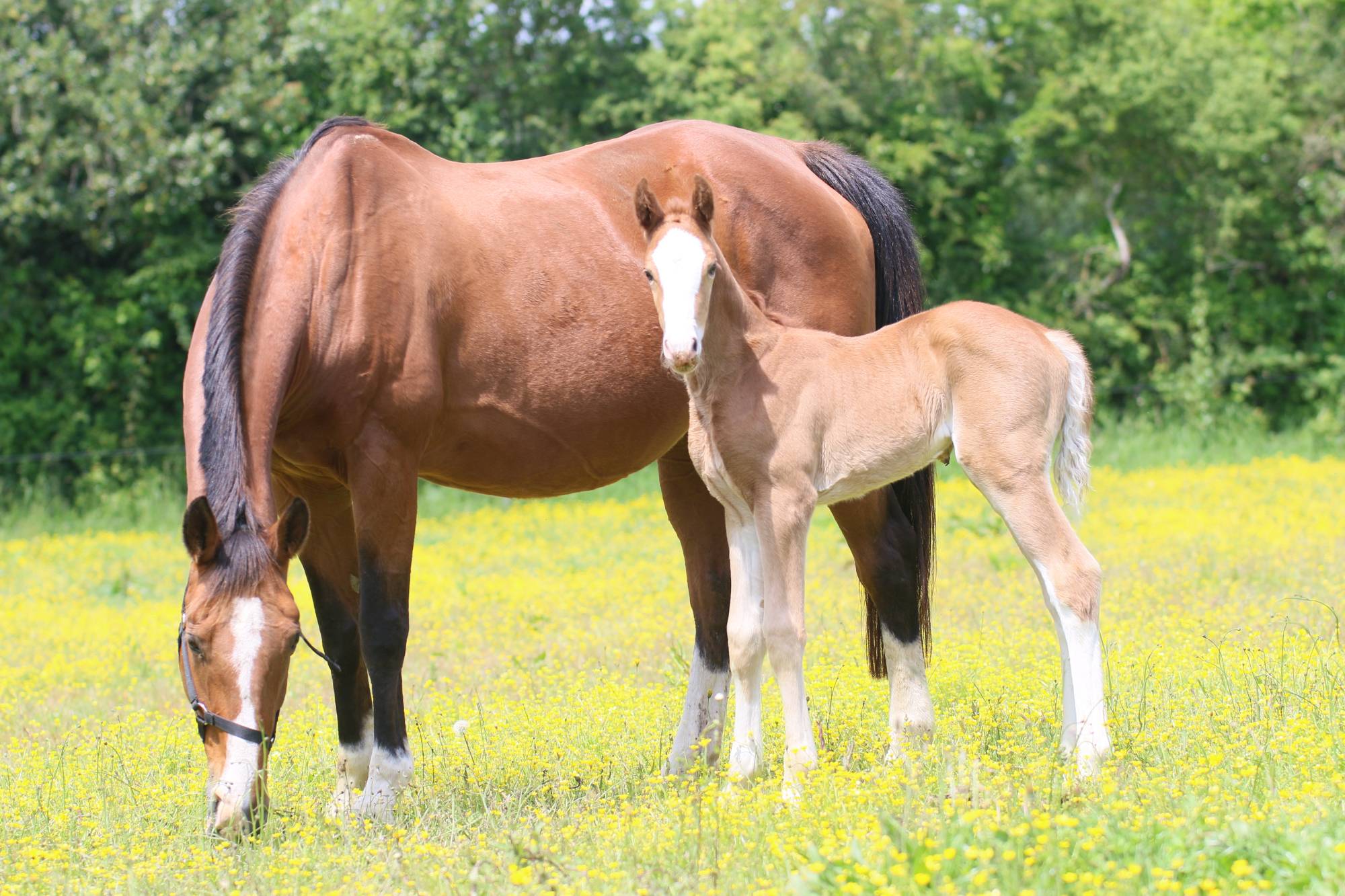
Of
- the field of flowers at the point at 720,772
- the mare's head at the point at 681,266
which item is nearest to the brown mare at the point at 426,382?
the field of flowers at the point at 720,772

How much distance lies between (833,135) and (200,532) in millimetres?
15078

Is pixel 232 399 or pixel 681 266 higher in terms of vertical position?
pixel 681 266

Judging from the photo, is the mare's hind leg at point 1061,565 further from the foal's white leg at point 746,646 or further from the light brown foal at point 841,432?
the foal's white leg at point 746,646

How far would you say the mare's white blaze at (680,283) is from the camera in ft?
13.0

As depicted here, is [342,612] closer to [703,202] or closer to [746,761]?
[746,761]

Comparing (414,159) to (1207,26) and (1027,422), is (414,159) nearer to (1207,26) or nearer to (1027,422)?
(1027,422)

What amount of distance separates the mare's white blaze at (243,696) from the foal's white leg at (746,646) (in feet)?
5.03

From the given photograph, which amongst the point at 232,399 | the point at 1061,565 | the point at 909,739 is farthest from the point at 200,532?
the point at 1061,565

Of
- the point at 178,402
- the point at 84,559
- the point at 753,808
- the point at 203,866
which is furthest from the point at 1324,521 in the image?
the point at 178,402

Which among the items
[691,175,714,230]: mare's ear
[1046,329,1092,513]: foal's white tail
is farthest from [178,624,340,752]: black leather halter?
[1046,329,1092,513]: foal's white tail

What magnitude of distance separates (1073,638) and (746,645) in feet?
3.51

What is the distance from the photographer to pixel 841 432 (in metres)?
4.46

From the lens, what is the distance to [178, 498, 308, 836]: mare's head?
3.93m

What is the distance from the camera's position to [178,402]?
15516 millimetres
